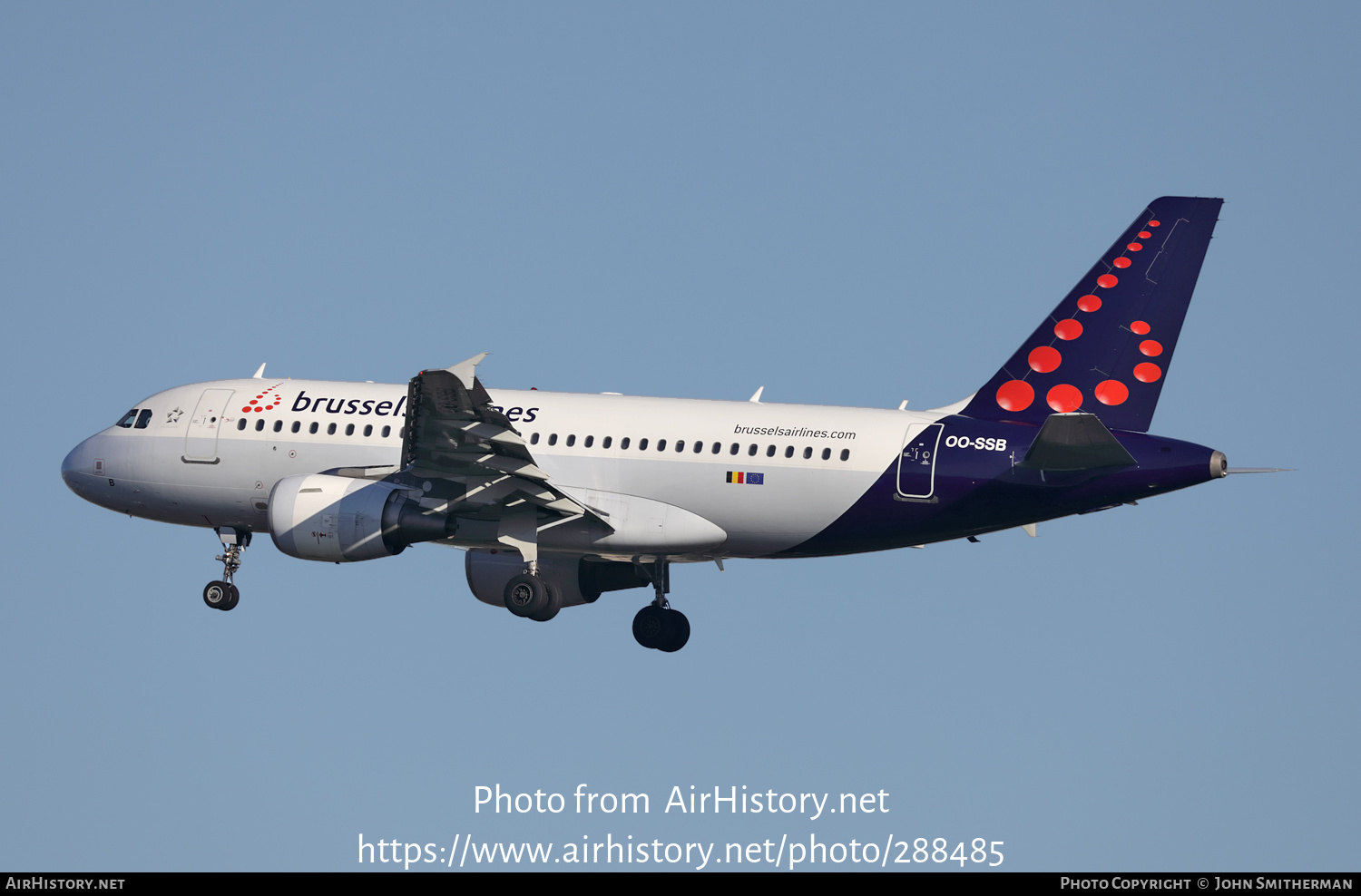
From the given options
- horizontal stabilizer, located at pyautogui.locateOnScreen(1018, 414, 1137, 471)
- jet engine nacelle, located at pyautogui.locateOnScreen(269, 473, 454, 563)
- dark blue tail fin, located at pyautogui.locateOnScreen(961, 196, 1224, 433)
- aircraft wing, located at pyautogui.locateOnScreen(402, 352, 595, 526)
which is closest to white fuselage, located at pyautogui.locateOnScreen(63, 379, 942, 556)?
aircraft wing, located at pyautogui.locateOnScreen(402, 352, 595, 526)

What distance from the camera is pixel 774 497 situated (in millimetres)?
43031

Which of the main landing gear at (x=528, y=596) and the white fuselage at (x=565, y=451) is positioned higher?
the white fuselage at (x=565, y=451)

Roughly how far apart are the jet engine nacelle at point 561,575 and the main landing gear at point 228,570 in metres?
5.85

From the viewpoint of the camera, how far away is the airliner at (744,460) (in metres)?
41.0

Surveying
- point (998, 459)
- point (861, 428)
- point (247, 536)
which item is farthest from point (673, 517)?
point (247, 536)

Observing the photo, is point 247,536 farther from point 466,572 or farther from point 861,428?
point 861,428

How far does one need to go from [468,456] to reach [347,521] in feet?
10.8

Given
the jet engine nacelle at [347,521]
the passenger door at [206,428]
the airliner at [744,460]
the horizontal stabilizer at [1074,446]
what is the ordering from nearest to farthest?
the horizontal stabilizer at [1074,446] < the airliner at [744,460] < the jet engine nacelle at [347,521] < the passenger door at [206,428]

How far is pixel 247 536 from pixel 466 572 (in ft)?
18.8

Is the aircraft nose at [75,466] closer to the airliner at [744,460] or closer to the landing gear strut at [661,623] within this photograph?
the airliner at [744,460]

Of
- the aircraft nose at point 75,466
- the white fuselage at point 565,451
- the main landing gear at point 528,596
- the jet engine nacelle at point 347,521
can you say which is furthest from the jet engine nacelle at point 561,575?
the aircraft nose at point 75,466

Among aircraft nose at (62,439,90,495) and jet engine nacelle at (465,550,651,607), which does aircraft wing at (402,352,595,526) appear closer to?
jet engine nacelle at (465,550,651,607)

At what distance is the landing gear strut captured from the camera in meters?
47.3

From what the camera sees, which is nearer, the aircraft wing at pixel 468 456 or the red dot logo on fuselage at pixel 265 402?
the aircraft wing at pixel 468 456
